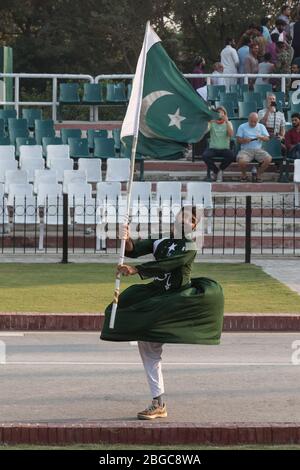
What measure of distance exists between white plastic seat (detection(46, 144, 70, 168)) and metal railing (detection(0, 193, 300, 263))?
2.49 m

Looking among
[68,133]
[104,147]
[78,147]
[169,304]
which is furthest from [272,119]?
[169,304]

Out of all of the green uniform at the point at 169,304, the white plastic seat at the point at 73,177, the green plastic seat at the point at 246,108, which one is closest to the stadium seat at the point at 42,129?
the white plastic seat at the point at 73,177

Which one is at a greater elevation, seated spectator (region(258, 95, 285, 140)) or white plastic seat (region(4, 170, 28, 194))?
seated spectator (region(258, 95, 285, 140))

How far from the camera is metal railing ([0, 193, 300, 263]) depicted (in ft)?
78.0

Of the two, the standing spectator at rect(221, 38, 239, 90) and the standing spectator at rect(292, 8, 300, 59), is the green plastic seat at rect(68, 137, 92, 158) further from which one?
the standing spectator at rect(292, 8, 300, 59)

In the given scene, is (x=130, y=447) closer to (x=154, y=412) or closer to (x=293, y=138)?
(x=154, y=412)

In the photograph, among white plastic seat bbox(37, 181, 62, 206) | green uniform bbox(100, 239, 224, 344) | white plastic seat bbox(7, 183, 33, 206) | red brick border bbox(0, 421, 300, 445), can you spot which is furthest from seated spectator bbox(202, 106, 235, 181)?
red brick border bbox(0, 421, 300, 445)

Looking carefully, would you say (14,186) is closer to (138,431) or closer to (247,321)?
(247,321)

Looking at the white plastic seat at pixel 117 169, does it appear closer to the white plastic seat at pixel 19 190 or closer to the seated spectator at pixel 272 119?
the white plastic seat at pixel 19 190

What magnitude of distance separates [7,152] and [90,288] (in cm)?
825

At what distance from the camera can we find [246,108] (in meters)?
29.6

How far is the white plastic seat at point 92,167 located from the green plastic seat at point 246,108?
4.28 meters
